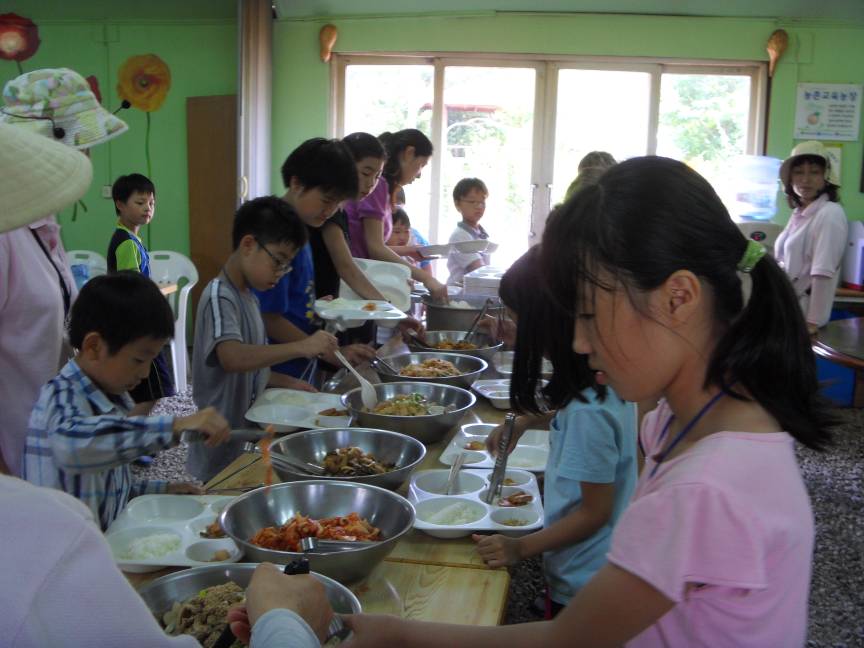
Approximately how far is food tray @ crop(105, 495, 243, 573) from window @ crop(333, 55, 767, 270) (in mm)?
4719

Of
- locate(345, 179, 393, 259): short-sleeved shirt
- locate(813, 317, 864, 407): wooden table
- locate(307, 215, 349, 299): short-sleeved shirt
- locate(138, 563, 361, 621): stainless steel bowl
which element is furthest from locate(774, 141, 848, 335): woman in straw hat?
locate(138, 563, 361, 621): stainless steel bowl

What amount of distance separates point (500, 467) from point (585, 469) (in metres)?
0.24

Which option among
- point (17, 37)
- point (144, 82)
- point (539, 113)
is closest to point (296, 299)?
point (539, 113)

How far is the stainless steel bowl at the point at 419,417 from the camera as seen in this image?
1877mm

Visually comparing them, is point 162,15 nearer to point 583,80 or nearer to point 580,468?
point 583,80

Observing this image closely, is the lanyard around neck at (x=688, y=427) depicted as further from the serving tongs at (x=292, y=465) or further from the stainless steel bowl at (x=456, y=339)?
the stainless steel bowl at (x=456, y=339)

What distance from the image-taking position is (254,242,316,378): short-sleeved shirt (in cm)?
251

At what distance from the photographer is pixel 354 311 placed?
2691 millimetres

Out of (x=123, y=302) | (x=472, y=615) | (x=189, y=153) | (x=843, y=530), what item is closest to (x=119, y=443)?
(x=123, y=302)

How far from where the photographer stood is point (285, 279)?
252cm

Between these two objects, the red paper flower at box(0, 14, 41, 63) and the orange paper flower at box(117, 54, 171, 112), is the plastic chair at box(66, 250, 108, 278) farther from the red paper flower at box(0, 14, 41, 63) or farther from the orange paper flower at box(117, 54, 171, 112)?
the red paper flower at box(0, 14, 41, 63)

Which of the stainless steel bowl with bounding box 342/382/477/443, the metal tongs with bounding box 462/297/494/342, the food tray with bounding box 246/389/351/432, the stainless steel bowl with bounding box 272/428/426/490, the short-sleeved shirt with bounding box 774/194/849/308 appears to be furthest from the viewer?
the short-sleeved shirt with bounding box 774/194/849/308

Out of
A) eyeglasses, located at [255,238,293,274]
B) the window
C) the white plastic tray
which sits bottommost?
the white plastic tray

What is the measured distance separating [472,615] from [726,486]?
524 millimetres
